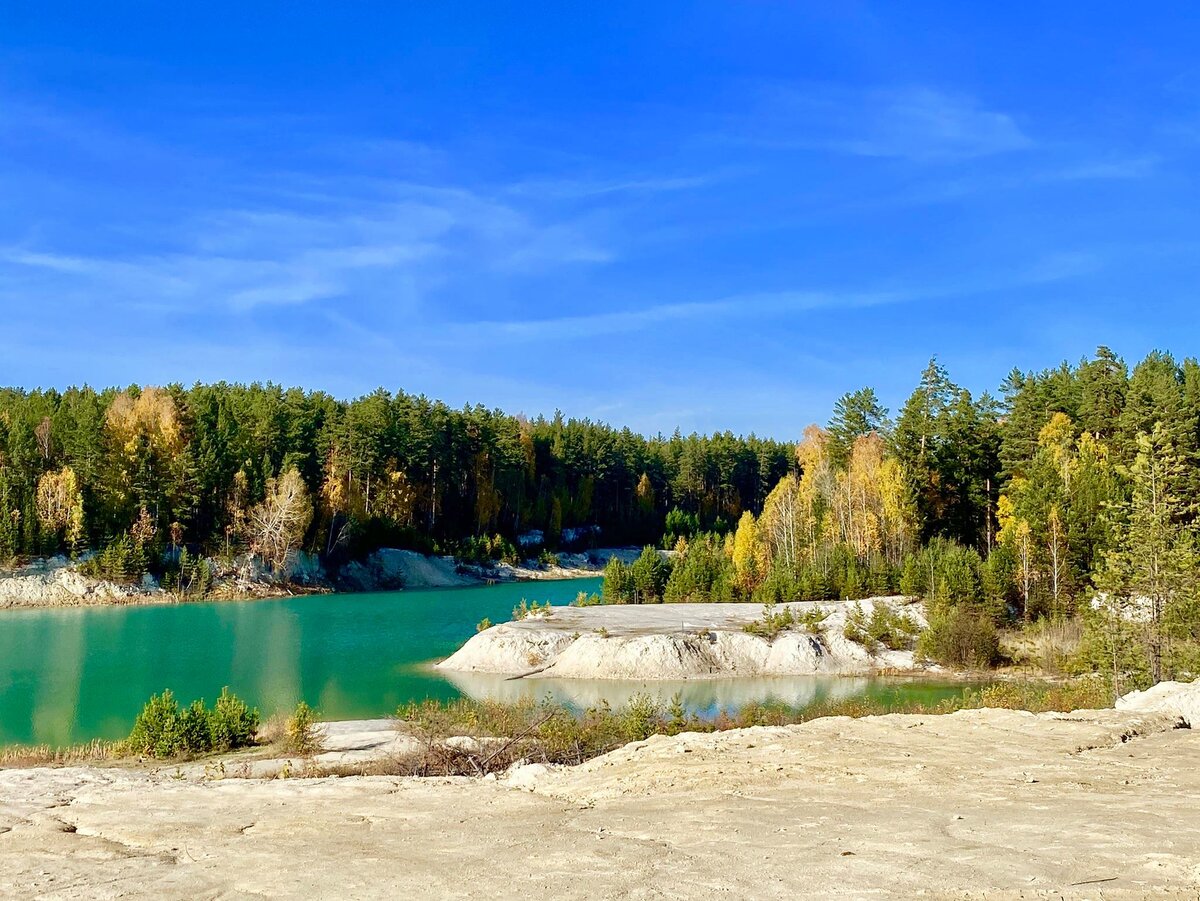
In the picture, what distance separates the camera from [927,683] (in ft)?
135

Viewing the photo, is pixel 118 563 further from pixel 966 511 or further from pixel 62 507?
pixel 966 511

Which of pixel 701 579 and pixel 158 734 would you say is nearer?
pixel 158 734

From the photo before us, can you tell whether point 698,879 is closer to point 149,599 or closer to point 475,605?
point 475,605

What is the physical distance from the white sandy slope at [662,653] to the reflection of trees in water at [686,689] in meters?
0.89

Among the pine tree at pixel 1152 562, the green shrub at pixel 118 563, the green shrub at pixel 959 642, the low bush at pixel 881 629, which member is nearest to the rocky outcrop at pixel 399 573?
the green shrub at pixel 118 563

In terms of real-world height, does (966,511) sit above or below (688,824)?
above

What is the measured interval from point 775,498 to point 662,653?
30119mm

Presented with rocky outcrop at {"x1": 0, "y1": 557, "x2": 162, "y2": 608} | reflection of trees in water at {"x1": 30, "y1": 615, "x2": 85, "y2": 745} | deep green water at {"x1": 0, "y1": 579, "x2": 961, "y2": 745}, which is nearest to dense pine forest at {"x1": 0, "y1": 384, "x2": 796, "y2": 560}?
rocky outcrop at {"x1": 0, "y1": 557, "x2": 162, "y2": 608}

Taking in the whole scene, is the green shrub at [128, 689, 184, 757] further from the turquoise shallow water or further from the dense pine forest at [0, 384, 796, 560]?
the dense pine forest at [0, 384, 796, 560]

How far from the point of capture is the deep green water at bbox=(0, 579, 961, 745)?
110 feet

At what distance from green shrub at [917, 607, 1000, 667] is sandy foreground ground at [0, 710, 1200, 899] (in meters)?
27.0

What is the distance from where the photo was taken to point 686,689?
39.1 metres

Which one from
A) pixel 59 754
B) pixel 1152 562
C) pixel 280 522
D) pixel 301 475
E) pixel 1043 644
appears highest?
pixel 301 475

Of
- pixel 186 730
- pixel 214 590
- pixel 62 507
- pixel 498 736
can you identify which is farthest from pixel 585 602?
pixel 62 507
